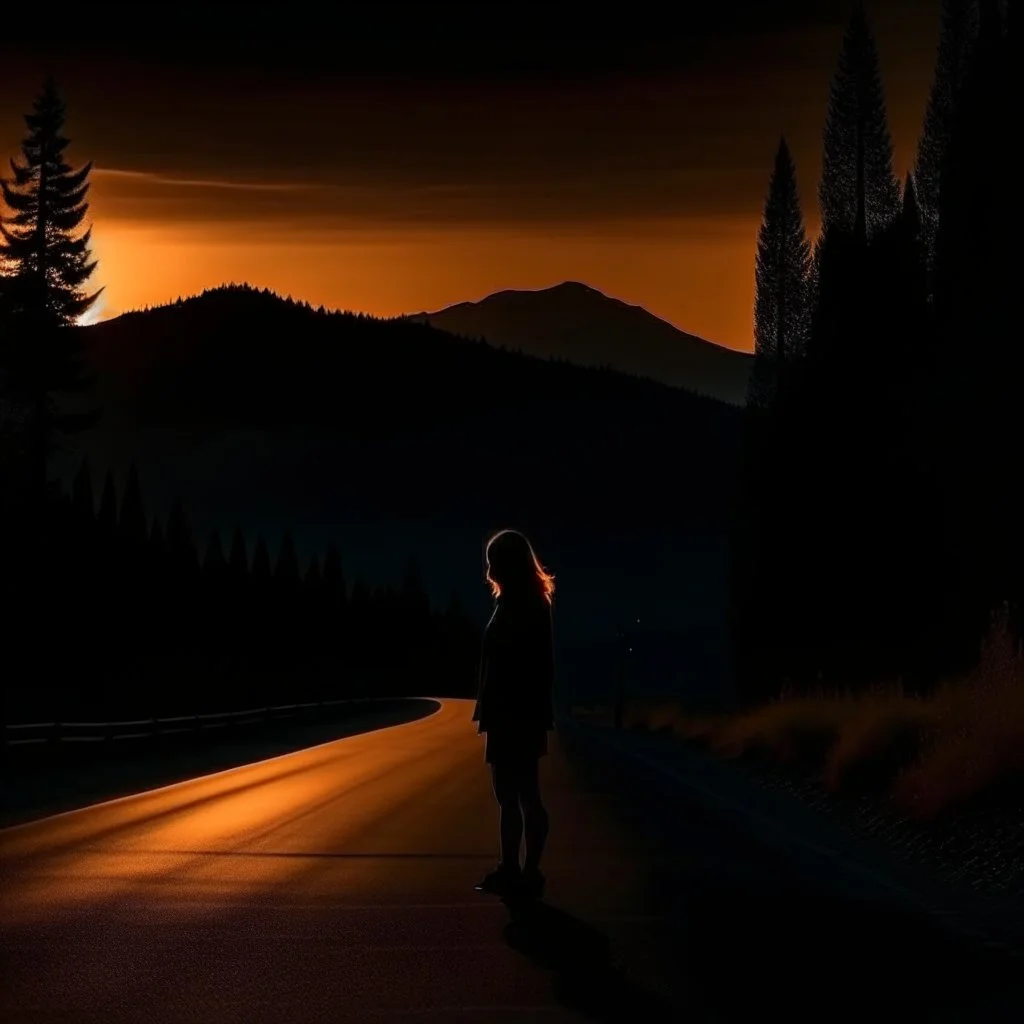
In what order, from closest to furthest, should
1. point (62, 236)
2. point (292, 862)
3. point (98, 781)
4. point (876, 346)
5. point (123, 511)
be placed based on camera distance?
1. point (292, 862)
2. point (98, 781)
3. point (876, 346)
4. point (62, 236)
5. point (123, 511)

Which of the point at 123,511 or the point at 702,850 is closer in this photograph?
the point at 702,850

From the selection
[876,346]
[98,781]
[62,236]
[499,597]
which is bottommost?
[98,781]

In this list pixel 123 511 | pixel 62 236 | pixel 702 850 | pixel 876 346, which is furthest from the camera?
pixel 123 511

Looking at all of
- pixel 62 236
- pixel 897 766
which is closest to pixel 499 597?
pixel 897 766

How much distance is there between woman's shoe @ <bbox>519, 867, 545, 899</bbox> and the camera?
1349cm

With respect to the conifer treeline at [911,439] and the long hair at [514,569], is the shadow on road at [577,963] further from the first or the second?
the conifer treeline at [911,439]

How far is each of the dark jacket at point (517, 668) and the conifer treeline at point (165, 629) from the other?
98.3 ft

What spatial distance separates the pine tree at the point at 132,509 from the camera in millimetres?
153500

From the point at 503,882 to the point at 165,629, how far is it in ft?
356

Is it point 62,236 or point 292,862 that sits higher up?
point 62,236

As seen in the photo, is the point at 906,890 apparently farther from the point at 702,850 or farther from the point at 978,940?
the point at 702,850

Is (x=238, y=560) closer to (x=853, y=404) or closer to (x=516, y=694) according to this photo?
(x=853, y=404)

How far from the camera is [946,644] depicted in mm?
49312

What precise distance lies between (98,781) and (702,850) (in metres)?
13.1
